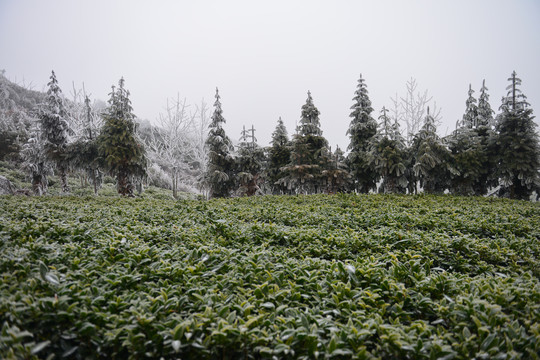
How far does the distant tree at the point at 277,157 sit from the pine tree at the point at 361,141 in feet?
11.2

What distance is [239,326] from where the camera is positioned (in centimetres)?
181

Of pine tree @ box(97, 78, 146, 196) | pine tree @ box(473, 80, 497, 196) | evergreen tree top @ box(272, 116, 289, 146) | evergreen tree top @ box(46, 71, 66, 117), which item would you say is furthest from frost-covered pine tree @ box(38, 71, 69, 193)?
pine tree @ box(473, 80, 497, 196)

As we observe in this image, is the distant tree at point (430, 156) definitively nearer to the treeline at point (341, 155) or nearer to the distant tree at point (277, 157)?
the treeline at point (341, 155)

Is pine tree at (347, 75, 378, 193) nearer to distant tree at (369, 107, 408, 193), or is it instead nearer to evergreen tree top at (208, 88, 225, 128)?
distant tree at (369, 107, 408, 193)

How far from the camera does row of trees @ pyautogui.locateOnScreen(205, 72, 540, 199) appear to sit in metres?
11.3

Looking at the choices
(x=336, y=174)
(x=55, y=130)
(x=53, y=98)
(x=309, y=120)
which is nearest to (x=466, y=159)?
(x=336, y=174)

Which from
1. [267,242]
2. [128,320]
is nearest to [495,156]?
[267,242]

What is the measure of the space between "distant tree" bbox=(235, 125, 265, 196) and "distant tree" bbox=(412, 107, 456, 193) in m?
7.74

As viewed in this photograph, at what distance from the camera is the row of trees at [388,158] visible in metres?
11.3

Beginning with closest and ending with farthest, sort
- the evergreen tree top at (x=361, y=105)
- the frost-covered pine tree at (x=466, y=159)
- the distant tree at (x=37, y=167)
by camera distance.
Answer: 1. the frost-covered pine tree at (x=466, y=159)
2. the evergreen tree top at (x=361, y=105)
3. the distant tree at (x=37, y=167)

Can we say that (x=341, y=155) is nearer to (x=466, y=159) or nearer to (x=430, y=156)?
(x=430, y=156)

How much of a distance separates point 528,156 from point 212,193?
47.1 ft

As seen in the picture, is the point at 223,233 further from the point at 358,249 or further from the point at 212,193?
the point at 212,193

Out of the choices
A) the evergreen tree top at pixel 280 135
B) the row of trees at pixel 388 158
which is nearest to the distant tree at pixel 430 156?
the row of trees at pixel 388 158
